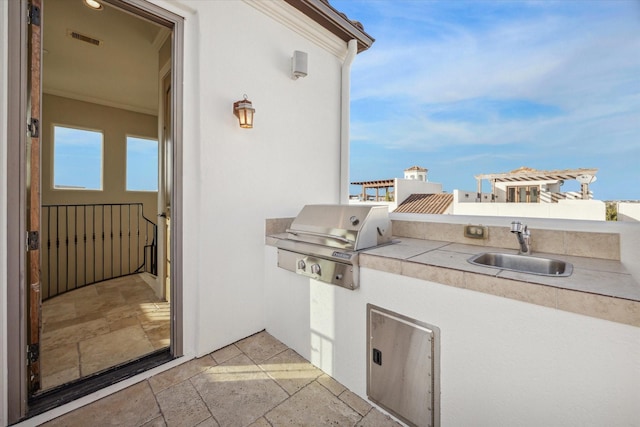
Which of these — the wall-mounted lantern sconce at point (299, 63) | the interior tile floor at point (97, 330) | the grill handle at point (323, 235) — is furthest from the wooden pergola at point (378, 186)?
the interior tile floor at point (97, 330)

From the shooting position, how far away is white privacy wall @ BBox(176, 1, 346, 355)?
2.04 m

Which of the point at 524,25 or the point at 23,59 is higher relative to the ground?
the point at 524,25

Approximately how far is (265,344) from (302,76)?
2.51 metres

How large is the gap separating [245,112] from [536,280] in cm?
212

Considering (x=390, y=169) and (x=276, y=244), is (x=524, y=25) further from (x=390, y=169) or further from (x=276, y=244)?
(x=276, y=244)

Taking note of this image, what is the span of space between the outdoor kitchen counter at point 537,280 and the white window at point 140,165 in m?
4.73

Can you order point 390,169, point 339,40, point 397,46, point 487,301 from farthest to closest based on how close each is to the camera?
point 397,46
point 339,40
point 390,169
point 487,301

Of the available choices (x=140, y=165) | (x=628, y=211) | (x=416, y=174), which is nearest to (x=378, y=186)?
(x=416, y=174)

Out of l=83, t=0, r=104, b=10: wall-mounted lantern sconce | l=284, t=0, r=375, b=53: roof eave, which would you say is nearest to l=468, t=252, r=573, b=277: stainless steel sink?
l=284, t=0, r=375, b=53: roof eave

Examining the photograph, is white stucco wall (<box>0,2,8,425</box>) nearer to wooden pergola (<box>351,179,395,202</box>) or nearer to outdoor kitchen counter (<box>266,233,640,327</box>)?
outdoor kitchen counter (<box>266,233,640,327</box>)

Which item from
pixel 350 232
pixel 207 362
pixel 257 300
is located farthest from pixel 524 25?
pixel 207 362

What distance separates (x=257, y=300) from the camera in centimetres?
244

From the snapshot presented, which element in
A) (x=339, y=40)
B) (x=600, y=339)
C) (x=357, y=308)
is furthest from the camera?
(x=339, y=40)

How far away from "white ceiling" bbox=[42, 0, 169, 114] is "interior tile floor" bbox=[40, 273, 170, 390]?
257cm
